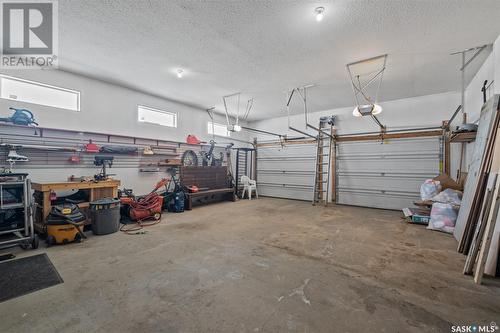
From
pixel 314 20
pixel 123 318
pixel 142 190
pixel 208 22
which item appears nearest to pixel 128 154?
pixel 142 190

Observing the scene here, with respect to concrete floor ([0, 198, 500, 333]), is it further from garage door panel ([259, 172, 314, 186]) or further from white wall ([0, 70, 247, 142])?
garage door panel ([259, 172, 314, 186])

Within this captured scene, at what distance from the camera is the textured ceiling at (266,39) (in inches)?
94.7

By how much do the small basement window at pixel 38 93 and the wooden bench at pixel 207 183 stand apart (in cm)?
276

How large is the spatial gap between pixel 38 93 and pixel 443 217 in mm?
7735

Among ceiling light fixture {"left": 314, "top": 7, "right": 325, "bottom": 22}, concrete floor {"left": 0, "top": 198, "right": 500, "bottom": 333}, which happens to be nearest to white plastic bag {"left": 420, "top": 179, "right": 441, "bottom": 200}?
concrete floor {"left": 0, "top": 198, "right": 500, "bottom": 333}

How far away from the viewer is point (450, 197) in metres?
3.83

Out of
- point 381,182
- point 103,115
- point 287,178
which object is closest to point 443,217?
point 381,182

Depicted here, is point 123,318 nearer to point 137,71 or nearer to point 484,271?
point 484,271

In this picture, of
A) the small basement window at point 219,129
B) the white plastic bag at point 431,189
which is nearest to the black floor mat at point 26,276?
the small basement window at point 219,129

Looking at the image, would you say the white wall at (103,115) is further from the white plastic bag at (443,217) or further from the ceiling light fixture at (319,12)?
the white plastic bag at (443,217)

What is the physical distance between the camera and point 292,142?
7.60 m

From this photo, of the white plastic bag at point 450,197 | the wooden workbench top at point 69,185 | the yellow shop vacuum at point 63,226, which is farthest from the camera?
the white plastic bag at point 450,197

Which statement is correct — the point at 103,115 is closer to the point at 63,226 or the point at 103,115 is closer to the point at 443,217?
the point at 63,226

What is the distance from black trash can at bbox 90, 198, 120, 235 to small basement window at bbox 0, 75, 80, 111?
88.7 inches
